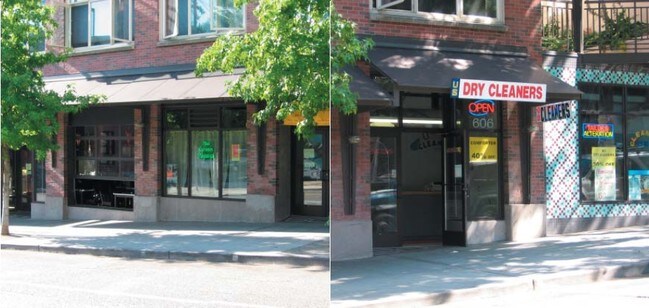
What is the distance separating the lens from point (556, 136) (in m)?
13.5

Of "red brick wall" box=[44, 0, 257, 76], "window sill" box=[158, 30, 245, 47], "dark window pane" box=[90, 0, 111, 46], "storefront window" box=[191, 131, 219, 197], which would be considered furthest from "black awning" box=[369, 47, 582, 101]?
"storefront window" box=[191, 131, 219, 197]

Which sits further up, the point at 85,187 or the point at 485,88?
the point at 485,88

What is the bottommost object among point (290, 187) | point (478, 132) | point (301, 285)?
point (301, 285)

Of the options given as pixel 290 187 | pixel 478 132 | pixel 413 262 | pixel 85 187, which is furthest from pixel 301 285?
pixel 85 187

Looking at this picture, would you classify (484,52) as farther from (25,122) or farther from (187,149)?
(25,122)

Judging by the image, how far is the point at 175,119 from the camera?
48.3 feet

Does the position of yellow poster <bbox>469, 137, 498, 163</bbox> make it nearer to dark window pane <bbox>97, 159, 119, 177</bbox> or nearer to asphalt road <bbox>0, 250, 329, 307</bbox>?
dark window pane <bbox>97, 159, 119, 177</bbox>

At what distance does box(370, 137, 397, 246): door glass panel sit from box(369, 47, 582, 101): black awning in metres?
1.49

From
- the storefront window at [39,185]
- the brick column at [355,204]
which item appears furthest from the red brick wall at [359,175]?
the storefront window at [39,185]

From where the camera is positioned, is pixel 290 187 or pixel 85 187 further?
pixel 85 187

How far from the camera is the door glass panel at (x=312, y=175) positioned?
4562 millimetres

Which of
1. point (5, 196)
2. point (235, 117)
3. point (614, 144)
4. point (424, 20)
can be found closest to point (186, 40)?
point (235, 117)

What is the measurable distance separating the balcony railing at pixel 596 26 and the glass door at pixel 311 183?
997 centimetres

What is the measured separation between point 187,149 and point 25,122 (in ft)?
18.6
